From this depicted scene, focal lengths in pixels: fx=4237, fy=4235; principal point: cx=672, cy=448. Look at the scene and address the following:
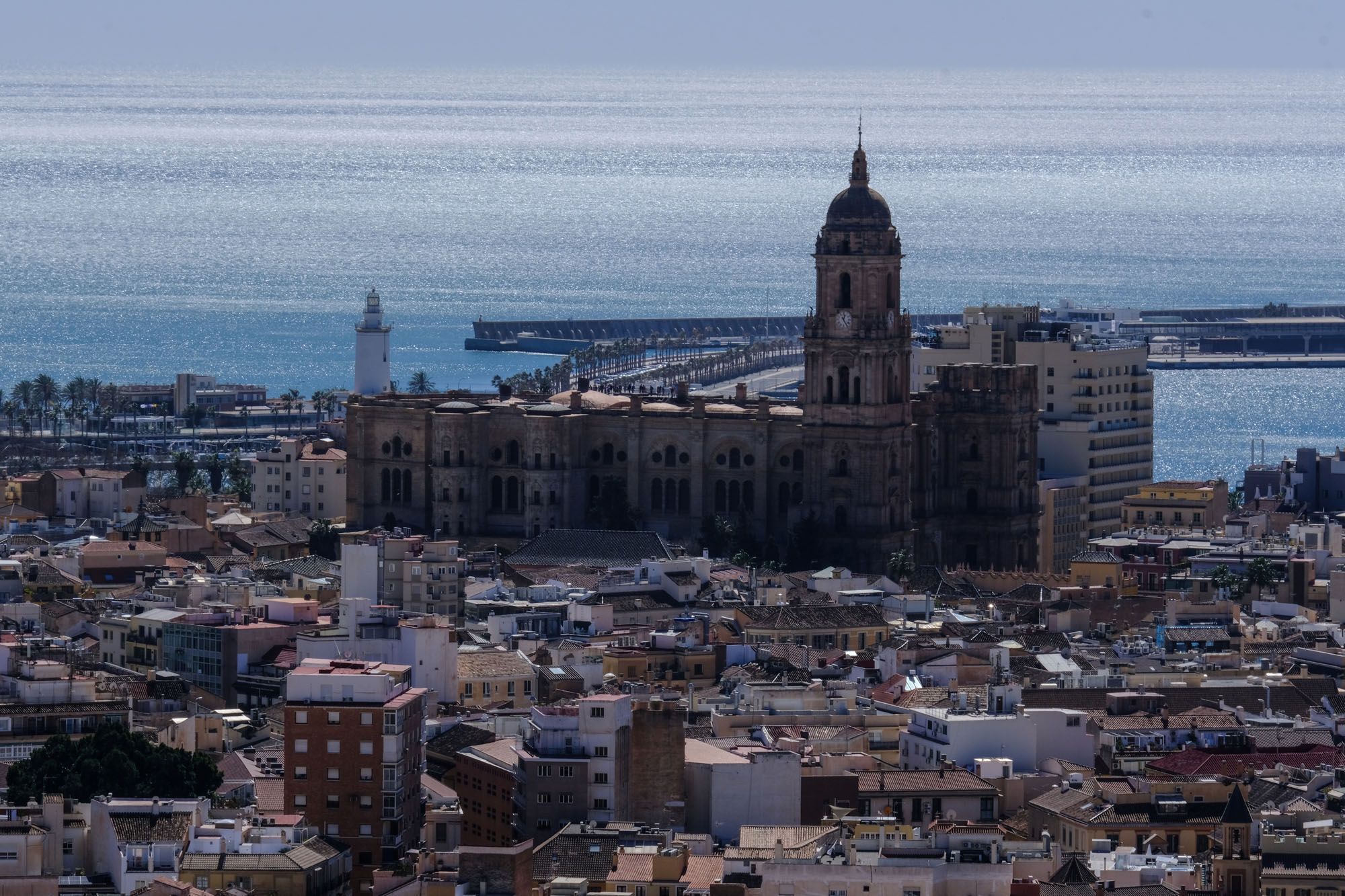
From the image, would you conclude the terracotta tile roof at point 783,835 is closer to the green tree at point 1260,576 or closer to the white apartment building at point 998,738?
the white apartment building at point 998,738


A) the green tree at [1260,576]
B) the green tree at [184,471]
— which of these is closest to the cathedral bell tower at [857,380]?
the green tree at [1260,576]

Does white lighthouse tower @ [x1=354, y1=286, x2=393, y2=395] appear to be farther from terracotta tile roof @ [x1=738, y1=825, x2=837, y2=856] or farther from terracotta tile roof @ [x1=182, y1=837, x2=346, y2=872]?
terracotta tile roof @ [x1=182, y1=837, x2=346, y2=872]

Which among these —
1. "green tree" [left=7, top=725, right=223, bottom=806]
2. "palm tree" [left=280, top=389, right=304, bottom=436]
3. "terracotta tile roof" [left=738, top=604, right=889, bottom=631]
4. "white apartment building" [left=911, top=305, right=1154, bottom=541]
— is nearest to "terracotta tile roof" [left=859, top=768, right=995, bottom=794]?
"green tree" [left=7, top=725, right=223, bottom=806]

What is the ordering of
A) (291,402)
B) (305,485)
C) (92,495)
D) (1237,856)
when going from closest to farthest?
(1237,856) → (92,495) → (305,485) → (291,402)

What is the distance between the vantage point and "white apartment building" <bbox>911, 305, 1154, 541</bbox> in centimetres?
13575

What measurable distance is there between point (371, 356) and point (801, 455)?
102ft

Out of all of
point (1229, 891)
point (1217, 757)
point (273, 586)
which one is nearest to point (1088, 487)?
point (273, 586)

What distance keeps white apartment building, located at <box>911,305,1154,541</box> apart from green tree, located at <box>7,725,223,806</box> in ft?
232

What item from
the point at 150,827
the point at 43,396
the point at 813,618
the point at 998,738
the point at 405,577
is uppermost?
the point at 43,396

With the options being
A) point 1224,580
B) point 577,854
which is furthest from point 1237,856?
point 1224,580

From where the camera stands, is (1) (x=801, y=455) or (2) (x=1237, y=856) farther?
(1) (x=801, y=455)

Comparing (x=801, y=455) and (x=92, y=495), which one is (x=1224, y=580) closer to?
(x=801, y=455)

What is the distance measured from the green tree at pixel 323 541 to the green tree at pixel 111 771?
49765mm

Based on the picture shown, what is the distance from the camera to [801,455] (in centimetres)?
12062
